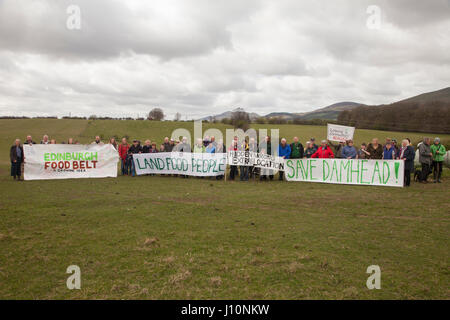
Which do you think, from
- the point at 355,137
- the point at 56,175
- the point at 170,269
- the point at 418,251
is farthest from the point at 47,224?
the point at 355,137

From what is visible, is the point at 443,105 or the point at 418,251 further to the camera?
the point at 443,105

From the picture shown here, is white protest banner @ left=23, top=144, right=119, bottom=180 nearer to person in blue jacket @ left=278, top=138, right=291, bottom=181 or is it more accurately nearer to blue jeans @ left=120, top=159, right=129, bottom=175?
blue jeans @ left=120, top=159, right=129, bottom=175

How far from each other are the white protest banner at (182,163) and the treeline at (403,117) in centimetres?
4614

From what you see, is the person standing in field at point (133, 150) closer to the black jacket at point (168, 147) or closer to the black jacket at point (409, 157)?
the black jacket at point (168, 147)

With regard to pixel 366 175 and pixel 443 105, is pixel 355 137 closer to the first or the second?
pixel 443 105

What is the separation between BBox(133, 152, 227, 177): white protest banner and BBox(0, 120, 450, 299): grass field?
16.0ft

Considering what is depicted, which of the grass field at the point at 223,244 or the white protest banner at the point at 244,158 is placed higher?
the white protest banner at the point at 244,158

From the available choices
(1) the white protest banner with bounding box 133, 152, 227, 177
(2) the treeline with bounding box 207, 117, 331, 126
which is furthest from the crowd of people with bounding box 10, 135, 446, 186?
(2) the treeline with bounding box 207, 117, 331, 126

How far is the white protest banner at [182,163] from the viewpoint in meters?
17.4

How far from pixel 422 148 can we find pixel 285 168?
6.90 metres

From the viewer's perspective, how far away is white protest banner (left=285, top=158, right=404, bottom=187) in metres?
14.8

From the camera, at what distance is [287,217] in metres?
8.73

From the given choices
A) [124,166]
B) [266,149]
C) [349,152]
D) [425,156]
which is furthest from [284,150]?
[124,166]

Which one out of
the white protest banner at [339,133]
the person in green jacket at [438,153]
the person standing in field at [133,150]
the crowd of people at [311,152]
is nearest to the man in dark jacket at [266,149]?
the crowd of people at [311,152]
